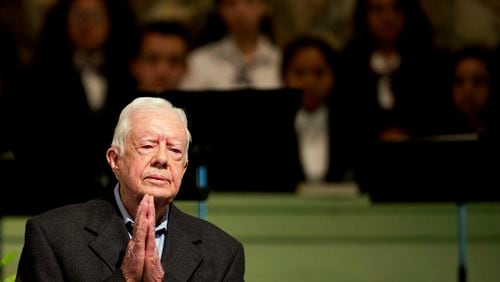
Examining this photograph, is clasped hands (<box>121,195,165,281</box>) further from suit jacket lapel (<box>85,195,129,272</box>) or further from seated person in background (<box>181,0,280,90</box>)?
seated person in background (<box>181,0,280,90</box>)

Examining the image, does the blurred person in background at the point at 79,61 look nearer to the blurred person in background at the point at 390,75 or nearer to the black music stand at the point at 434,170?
the blurred person in background at the point at 390,75

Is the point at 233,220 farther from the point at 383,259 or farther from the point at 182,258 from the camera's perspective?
the point at 182,258

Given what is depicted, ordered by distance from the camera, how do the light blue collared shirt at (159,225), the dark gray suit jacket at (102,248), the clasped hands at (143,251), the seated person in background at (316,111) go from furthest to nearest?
1. the seated person in background at (316,111)
2. the light blue collared shirt at (159,225)
3. the dark gray suit jacket at (102,248)
4. the clasped hands at (143,251)

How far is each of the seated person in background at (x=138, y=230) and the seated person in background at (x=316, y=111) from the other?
9.58ft

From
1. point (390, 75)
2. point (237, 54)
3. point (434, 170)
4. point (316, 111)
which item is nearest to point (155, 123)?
point (434, 170)

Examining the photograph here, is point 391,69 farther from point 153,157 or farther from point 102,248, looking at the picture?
point 102,248

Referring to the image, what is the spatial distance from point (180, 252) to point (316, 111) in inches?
127

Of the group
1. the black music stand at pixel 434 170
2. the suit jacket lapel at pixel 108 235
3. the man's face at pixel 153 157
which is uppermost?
the man's face at pixel 153 157

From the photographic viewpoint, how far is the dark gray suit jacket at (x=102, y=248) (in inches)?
137

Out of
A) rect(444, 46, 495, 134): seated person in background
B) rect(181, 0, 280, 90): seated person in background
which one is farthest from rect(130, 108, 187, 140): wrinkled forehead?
rect(181, 0, 280, 90): seated person in background

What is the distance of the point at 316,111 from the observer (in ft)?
22.1

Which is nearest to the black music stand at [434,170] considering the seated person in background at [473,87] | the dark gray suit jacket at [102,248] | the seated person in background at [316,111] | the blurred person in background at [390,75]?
the blurred person in background at [390,75]

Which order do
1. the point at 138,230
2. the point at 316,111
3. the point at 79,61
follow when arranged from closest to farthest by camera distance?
the point at 138,230, the point at 316,111, the point at 79,61

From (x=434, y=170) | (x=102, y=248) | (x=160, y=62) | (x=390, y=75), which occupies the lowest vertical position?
(x=434, y=170)
